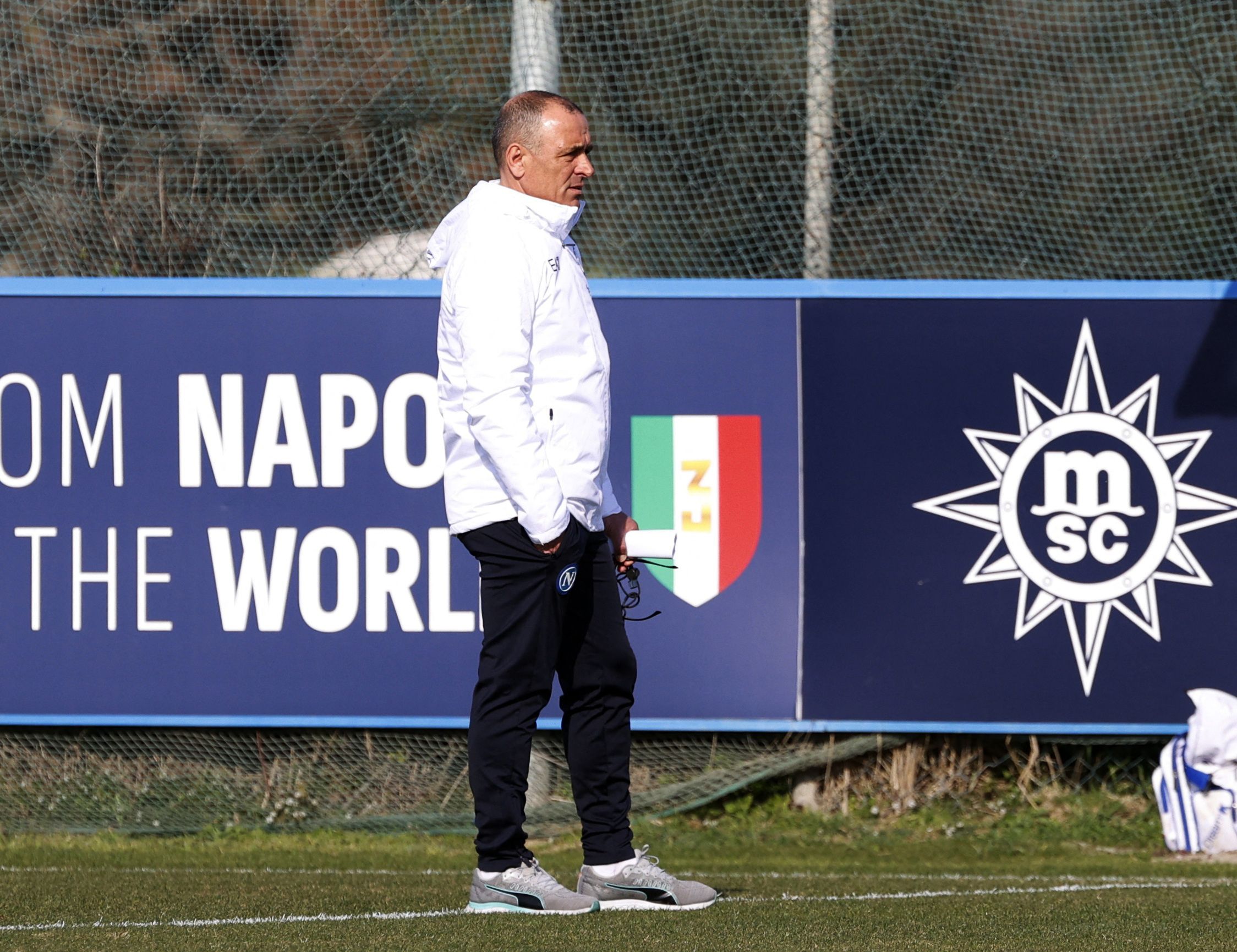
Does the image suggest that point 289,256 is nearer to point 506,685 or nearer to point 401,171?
point 401,171

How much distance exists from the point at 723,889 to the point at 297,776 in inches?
72.0

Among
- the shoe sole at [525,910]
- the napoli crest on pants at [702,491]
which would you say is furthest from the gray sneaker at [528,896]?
the napoli crest on pants at [702,491]

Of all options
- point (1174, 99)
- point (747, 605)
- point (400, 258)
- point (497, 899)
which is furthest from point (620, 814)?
point (1174, 99)

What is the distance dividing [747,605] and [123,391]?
2.20 metres

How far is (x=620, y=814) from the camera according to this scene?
3.61m

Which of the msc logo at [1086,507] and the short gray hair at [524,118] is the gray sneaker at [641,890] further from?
the msc logo at [1086,507]

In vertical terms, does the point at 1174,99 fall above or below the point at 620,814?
above

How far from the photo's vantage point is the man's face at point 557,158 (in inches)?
136

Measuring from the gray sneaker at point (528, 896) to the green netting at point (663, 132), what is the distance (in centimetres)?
314

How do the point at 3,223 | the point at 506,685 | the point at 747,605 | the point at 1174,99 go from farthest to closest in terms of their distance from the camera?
the point at 1174,99 < the point at 3,223 < the point at 747,605 < the point at 506,685

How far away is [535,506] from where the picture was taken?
3.22 metres

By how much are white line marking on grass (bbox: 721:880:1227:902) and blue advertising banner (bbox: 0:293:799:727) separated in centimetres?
112

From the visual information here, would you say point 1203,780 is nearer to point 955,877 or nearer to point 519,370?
point 955,877

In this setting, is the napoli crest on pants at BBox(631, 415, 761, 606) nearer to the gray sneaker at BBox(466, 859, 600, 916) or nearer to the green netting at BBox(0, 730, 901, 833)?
the green netting at BBox(0, 730, 901, 833)
